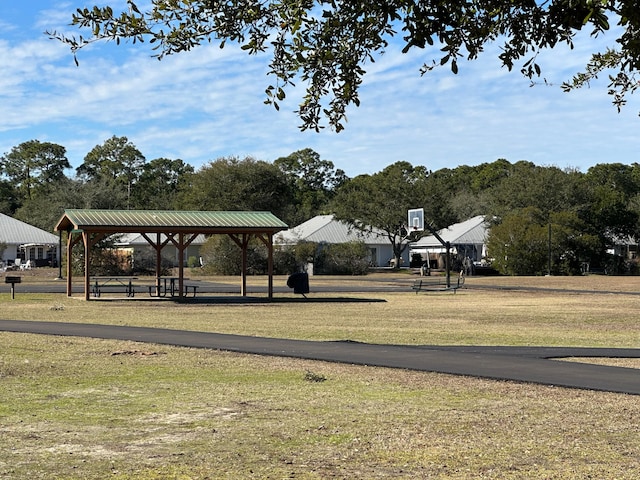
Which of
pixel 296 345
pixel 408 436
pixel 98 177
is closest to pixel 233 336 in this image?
pixel 296 345

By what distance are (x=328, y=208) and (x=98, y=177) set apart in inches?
1539

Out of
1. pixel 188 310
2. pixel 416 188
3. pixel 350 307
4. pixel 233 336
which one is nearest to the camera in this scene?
pixel 233 336

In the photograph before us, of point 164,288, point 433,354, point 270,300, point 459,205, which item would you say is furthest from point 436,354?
point 459,205

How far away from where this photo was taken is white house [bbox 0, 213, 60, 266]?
8038 cm

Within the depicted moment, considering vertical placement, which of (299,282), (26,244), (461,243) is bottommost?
(299,282)

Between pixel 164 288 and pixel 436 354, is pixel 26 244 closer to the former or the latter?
pixel 164 288

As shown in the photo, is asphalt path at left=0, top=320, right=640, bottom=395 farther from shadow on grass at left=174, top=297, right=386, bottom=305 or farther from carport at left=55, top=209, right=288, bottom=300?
shadow on grass at left=174, top=297, right=386, bottom=305

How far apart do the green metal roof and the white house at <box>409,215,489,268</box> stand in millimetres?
47758

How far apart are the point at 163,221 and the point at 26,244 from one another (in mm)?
48730

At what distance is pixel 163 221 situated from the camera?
36125 mm

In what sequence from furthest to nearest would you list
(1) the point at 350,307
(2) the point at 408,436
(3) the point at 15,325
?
(1) the point at 350,307
(3) the point at 15,325
(2) the point at 408,436

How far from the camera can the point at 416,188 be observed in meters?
79.7

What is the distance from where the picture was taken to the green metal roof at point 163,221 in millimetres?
34625

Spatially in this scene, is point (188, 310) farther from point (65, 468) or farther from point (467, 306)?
point (65, 468)
